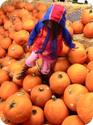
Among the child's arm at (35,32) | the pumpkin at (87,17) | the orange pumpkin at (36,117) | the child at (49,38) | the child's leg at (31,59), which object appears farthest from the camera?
the pumpkin at (87,17)

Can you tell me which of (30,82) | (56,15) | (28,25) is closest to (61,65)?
(30,82)

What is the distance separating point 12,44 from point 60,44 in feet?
2.02

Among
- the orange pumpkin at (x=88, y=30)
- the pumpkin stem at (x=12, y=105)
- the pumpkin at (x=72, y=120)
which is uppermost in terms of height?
the orange pumpkin at (x=88, y=30)

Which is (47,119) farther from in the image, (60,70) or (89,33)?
(89,33)

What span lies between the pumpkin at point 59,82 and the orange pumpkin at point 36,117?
15cm

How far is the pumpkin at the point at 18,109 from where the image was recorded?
1634 mm

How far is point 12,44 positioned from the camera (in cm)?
253

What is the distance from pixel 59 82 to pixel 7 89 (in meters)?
0.34

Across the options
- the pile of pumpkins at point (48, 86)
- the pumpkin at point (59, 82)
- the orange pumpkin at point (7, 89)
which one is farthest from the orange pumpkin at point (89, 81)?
the orange pumpkin at point (7, 89)

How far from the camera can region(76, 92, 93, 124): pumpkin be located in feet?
5.20

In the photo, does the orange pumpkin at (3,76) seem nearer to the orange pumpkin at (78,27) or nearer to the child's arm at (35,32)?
the child's arm at (35,32)

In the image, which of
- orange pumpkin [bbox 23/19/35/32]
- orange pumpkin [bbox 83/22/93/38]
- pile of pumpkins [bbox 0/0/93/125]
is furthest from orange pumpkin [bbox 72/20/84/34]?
orange pumpkin [bbox 23/19/35/32]

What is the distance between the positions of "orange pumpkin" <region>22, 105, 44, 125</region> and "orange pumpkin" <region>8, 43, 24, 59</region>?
2.28 feet

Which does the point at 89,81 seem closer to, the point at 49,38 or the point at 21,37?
the point at 49,38
